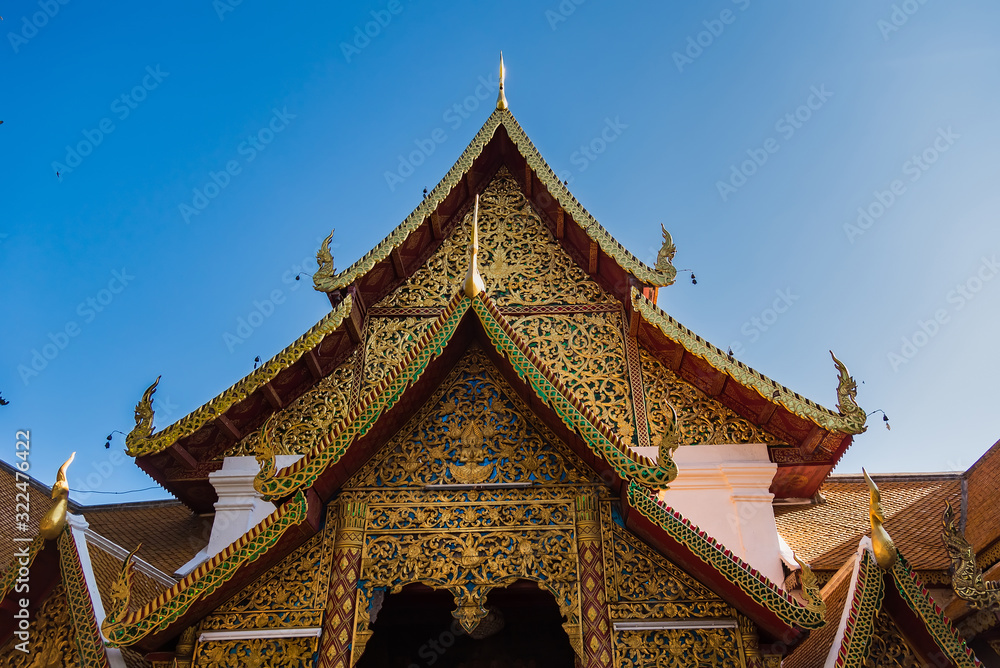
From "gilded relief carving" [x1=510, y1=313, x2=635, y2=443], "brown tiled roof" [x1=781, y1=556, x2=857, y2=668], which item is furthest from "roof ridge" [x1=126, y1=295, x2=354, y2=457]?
"brown tiled roof" [x1=781, y1=556, x2=857, y2=668]

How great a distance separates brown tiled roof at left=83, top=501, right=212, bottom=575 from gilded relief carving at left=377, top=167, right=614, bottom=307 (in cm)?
340

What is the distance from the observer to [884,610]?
15.7 feet

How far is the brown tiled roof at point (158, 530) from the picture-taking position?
8520 millimetres

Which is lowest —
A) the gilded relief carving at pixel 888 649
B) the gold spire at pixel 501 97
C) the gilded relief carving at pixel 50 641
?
the gilded relief carving at pixel 888 649

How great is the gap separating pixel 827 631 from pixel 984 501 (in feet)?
11.0

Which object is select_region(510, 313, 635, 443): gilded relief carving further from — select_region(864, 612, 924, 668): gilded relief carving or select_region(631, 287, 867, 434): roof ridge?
select_region(864, 612, 924, 668): gilded relief carving

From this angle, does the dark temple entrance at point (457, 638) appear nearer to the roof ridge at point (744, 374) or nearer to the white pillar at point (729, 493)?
the white pillar at point (729, 493)

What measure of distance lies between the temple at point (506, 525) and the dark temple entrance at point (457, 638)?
2cm

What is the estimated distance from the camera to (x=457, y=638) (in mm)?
6695

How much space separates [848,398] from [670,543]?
3.09 m

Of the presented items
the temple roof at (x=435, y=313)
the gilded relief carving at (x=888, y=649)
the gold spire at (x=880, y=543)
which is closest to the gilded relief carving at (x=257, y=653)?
the temple roof at (x=435, y=313)

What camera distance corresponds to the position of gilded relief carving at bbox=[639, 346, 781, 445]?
24.8 feet

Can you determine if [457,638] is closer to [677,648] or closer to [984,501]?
[677,648]

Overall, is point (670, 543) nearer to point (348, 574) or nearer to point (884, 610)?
point (884, 610)
